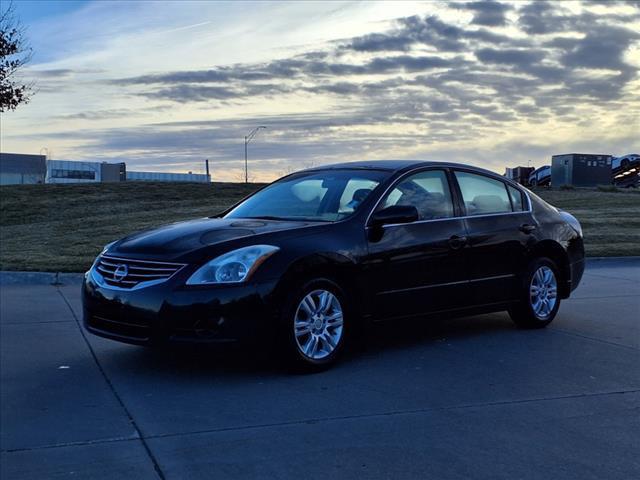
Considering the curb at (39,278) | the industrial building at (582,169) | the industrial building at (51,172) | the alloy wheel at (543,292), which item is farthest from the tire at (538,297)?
the industrial building at (51,172)

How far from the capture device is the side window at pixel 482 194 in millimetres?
7191

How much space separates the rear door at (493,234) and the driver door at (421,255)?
0.54 ft

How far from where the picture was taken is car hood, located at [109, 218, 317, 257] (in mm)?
5727

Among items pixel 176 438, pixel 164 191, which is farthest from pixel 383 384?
pixel 164 191

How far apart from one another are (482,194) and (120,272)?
351 centimetres

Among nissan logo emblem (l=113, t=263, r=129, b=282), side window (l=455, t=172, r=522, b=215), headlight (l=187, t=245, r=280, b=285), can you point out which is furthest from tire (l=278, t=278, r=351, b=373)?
side window (l=455, t=172, r=522, b=215)

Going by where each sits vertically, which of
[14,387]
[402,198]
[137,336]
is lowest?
[14,387]

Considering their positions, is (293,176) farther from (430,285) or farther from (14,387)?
(14,387)

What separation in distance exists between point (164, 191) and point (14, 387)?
21163mm

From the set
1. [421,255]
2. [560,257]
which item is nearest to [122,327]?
[421,255]

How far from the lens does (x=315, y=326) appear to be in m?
5.88

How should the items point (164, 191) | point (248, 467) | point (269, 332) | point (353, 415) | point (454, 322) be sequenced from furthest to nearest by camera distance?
point (164, 191) < point (454, 322) < point (269, 332) < point (353, 415) < point (248, 467)

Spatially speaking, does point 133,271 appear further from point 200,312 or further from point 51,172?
point 51,172

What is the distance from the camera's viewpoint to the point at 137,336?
5680 millimetres
